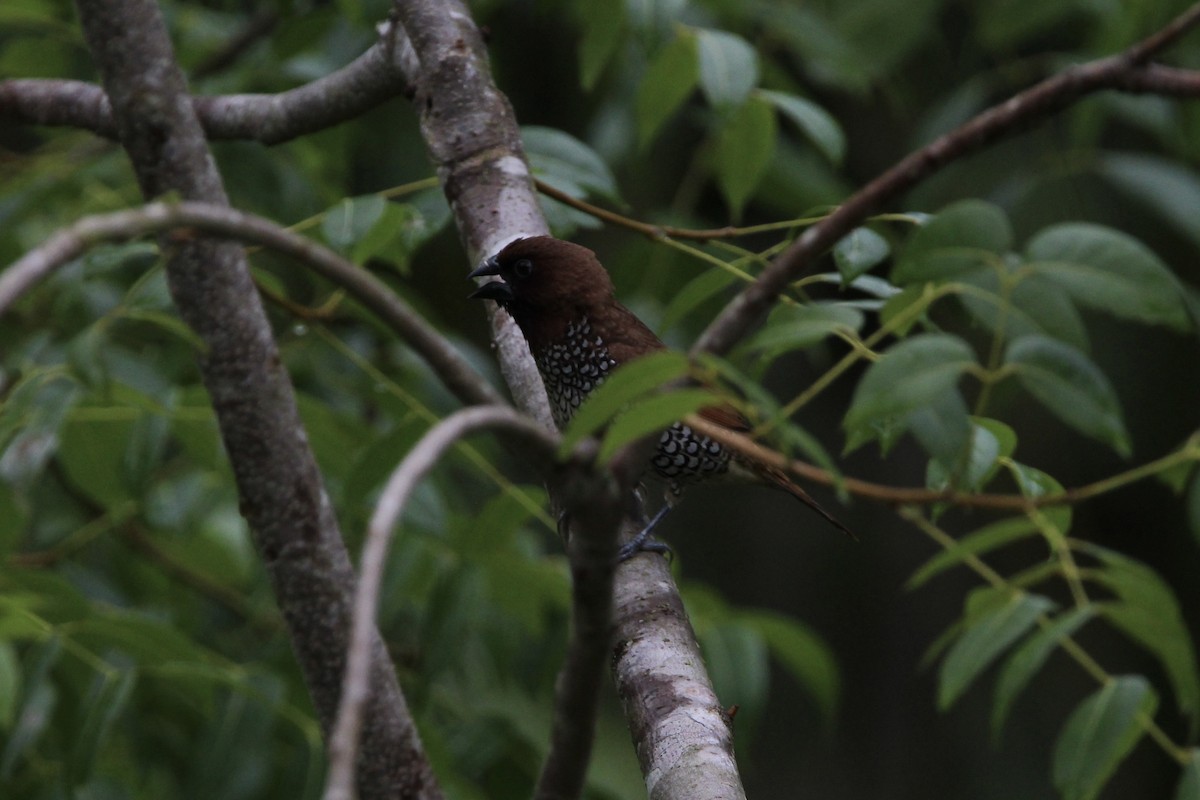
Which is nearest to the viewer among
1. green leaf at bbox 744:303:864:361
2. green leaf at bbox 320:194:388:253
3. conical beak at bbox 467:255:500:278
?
green leaf at bbox 744:303:864:361

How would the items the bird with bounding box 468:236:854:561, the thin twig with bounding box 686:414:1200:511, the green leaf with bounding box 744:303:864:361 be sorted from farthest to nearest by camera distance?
Result: the bird with bounding box 468:236:854:561 < the green leaf with bounding box 744:303:864:361 < the thin twig with bounding box 686:414:1200:511

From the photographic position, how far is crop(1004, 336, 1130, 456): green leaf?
5.61 feet

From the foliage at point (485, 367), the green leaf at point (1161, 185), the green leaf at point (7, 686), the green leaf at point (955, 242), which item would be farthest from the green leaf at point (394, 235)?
the green leaf at point (1161, 185)

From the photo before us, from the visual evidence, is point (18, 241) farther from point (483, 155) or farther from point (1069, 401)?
point (1069, 401)

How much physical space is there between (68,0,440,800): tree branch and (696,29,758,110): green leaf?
1.26 meters

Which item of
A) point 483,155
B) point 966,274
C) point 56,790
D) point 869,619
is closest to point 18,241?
point 56,790

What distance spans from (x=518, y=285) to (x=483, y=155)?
25.6 inches

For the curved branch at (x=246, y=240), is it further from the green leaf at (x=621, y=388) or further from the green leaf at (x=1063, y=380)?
the green leaf at (x=1063, y=380)

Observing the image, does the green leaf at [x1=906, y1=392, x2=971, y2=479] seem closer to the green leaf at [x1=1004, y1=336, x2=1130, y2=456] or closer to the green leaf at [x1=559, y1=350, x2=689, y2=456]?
the green leaf at [x1=1004, y1=336, x2=1130, y2=456]

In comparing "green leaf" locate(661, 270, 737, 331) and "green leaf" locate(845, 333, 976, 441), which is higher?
"green leaf" locate(845, 333, 976, 441)

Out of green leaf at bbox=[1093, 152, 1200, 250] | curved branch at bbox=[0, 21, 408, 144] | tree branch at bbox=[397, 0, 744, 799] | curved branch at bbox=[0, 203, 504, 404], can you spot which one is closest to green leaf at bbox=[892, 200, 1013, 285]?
curved branch at bbox=[0, 203, 504, 404]

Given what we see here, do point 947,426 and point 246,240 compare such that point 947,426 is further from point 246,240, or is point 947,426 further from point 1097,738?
point 1097,738

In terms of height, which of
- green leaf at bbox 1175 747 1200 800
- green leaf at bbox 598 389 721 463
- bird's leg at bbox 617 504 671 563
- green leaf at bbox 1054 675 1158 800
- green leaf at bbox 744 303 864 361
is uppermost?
green leaf at bbox 598 389 721 463

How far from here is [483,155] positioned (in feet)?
8.79
